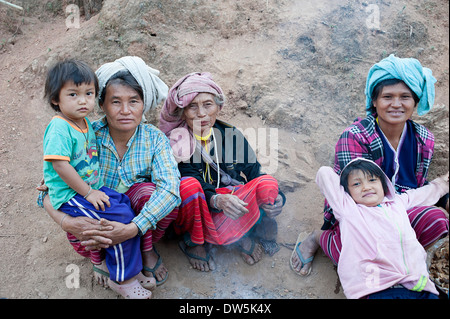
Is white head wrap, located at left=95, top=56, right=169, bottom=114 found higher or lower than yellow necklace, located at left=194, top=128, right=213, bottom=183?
higher

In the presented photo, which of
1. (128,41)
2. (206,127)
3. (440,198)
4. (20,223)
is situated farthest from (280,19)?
(20,223)

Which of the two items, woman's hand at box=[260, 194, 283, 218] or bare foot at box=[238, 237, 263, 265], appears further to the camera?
bare foot at box=[238, 237, 263, 265]

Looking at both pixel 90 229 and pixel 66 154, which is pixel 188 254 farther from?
pixel 66 154

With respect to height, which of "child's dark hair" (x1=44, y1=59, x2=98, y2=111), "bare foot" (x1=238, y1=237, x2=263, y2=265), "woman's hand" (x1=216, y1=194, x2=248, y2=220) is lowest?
"bare foot" (x1=238, y1=237, x2=263, y2=265)

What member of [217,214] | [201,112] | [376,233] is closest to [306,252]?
[376,233]

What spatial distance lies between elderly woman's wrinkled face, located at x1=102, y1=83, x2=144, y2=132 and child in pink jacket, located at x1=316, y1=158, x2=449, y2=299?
4.44ft

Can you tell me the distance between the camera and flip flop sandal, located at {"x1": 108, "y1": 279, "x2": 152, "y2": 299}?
236cm

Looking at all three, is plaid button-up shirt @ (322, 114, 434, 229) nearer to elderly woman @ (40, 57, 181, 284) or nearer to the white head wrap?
elderly woman @ (40, 57, 181, 284)

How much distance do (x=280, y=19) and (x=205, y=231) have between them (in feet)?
10.4

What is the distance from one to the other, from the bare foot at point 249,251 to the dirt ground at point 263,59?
A: 39 centimetres

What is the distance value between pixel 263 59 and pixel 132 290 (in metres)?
3.12

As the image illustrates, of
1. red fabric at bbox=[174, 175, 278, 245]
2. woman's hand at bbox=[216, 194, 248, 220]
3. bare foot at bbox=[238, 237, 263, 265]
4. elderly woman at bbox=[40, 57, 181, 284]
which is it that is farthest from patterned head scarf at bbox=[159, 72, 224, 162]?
bare foot at bbox=[238, 237, 263, 265]

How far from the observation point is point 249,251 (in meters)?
2.78
